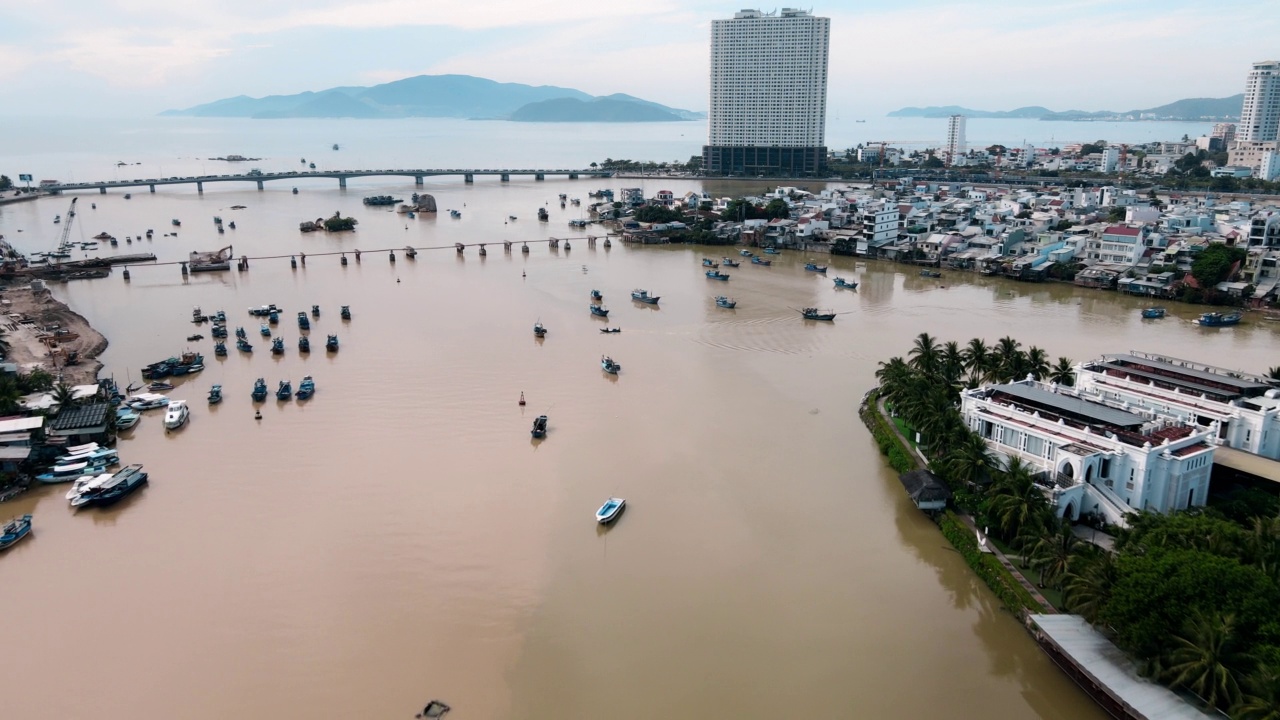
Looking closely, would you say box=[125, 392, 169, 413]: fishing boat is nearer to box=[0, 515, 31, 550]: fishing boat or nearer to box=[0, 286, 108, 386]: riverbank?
box=[0, 286, 108, 386]: riverbank

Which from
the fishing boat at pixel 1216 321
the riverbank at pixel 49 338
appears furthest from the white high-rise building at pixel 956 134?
the riverbank at pixel 49 338

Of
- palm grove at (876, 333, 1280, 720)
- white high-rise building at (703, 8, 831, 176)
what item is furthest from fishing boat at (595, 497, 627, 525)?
white high-rise building at (703, 8, 831, 176)

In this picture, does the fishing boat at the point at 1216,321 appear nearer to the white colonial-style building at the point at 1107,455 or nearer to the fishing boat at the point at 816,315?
the fishing boat at the point at 816,315

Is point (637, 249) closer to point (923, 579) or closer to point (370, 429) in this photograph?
point (370, 429)

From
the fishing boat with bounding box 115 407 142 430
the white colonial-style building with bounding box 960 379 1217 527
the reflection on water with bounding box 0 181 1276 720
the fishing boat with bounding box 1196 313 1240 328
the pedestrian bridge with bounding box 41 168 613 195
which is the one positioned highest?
the pedestrian bridge with bounding box 41 168 613 195

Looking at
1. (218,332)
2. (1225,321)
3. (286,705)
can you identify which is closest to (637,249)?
(218,332)
